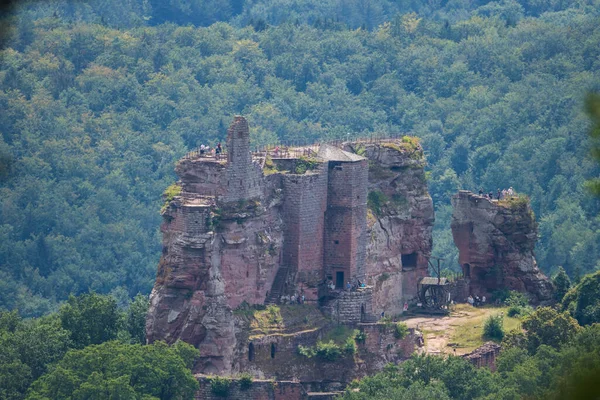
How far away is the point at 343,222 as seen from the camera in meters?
84.7

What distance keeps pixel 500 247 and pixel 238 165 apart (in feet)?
58.7

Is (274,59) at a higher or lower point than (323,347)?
higher

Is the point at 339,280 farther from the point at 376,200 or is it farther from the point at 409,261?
the point at 409,261

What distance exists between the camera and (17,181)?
420 feet

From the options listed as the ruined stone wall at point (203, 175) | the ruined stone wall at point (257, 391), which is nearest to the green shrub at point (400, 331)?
the ruined stone wall at point (257, 391)

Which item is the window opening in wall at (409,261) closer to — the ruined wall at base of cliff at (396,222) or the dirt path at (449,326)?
the ruined wall at base of cliff at (396,222)

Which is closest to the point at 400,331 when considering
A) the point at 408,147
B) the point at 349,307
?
the point at 349,307

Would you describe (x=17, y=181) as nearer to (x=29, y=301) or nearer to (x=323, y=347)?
(x=29, y=301)

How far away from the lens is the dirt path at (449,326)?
3332 inches

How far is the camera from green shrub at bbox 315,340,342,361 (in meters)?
80.7

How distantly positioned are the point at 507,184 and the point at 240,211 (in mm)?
53775

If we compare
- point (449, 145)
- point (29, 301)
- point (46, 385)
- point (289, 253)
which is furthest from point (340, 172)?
point (449, 145)

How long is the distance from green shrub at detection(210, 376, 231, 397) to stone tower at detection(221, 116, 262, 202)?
21.9 ft

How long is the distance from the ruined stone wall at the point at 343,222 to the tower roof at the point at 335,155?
0.92 feet
